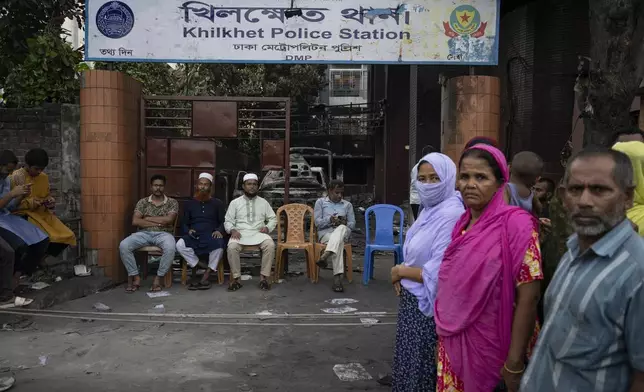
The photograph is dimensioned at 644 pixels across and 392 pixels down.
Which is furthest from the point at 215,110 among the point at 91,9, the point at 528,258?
the point at 528,258

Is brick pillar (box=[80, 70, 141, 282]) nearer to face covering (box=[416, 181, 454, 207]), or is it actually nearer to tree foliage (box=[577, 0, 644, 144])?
face covering (box=[416, 181, 454, 207])

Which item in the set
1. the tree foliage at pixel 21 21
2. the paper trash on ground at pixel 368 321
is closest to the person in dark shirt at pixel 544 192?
the paper trash on ground at pixel 368 321

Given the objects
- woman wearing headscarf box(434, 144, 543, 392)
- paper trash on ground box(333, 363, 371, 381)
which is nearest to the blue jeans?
paper trash on ground box(333, 363, 371, 381)

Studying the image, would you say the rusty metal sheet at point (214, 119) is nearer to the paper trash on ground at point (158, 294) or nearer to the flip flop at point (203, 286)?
the flip flop at point (203, 286)

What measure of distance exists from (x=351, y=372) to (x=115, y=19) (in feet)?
17.6

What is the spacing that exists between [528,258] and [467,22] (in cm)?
544

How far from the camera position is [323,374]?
4.32 meters

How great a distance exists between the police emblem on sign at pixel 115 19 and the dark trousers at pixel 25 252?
2736 millimetres

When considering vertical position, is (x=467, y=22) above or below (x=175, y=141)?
above

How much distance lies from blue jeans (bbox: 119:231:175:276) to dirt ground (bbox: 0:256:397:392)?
0.38m

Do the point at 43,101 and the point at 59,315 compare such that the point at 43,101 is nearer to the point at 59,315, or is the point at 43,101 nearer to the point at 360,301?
the point at 59,315

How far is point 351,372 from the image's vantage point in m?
4.36

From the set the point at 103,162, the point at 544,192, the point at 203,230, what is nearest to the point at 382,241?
the point at 203,230

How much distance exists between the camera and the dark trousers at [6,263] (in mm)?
5582
